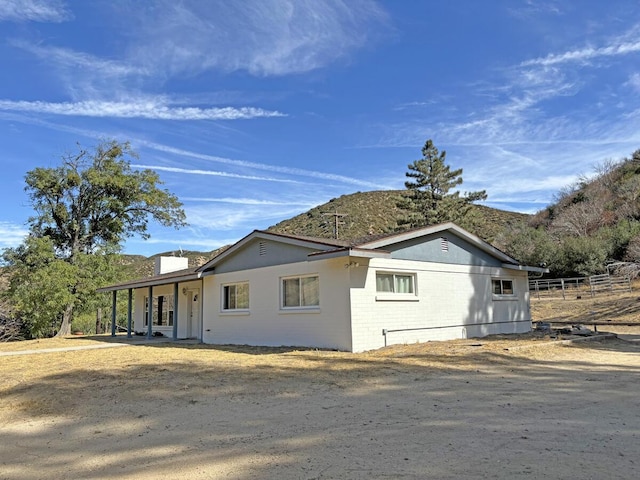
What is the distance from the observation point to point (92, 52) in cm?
1566

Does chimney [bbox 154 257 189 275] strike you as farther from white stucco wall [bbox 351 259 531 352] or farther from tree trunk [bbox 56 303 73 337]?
white stucco wall [bbox 351 259 531 352]

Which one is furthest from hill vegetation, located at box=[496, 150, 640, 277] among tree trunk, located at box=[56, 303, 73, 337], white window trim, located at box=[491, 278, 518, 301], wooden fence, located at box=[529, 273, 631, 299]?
tree trunk, located at box=[56, 303, 73, 337]

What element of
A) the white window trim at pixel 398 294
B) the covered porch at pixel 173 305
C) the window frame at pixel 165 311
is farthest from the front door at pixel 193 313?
the white window trim at pixel 398 294

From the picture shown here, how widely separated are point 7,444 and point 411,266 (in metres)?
10.8

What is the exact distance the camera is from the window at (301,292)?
13281 millimetres

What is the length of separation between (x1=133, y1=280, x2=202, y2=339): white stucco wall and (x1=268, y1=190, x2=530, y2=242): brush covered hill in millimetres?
25916

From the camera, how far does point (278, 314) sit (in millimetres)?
14172

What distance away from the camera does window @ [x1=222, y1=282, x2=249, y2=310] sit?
15.8 metres

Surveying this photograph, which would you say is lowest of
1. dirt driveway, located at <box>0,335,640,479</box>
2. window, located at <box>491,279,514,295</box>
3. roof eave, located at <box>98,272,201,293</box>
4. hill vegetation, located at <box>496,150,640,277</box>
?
dirt driveway, located at <box>0,335,640,479</box>

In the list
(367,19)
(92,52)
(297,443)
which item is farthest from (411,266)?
(92,52)

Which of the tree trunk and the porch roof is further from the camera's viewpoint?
the tree trunk

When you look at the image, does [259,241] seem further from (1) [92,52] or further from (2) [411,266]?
(1) [92,52]

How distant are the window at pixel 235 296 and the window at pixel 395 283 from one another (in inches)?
193

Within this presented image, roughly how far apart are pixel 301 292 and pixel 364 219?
44.2 meters
